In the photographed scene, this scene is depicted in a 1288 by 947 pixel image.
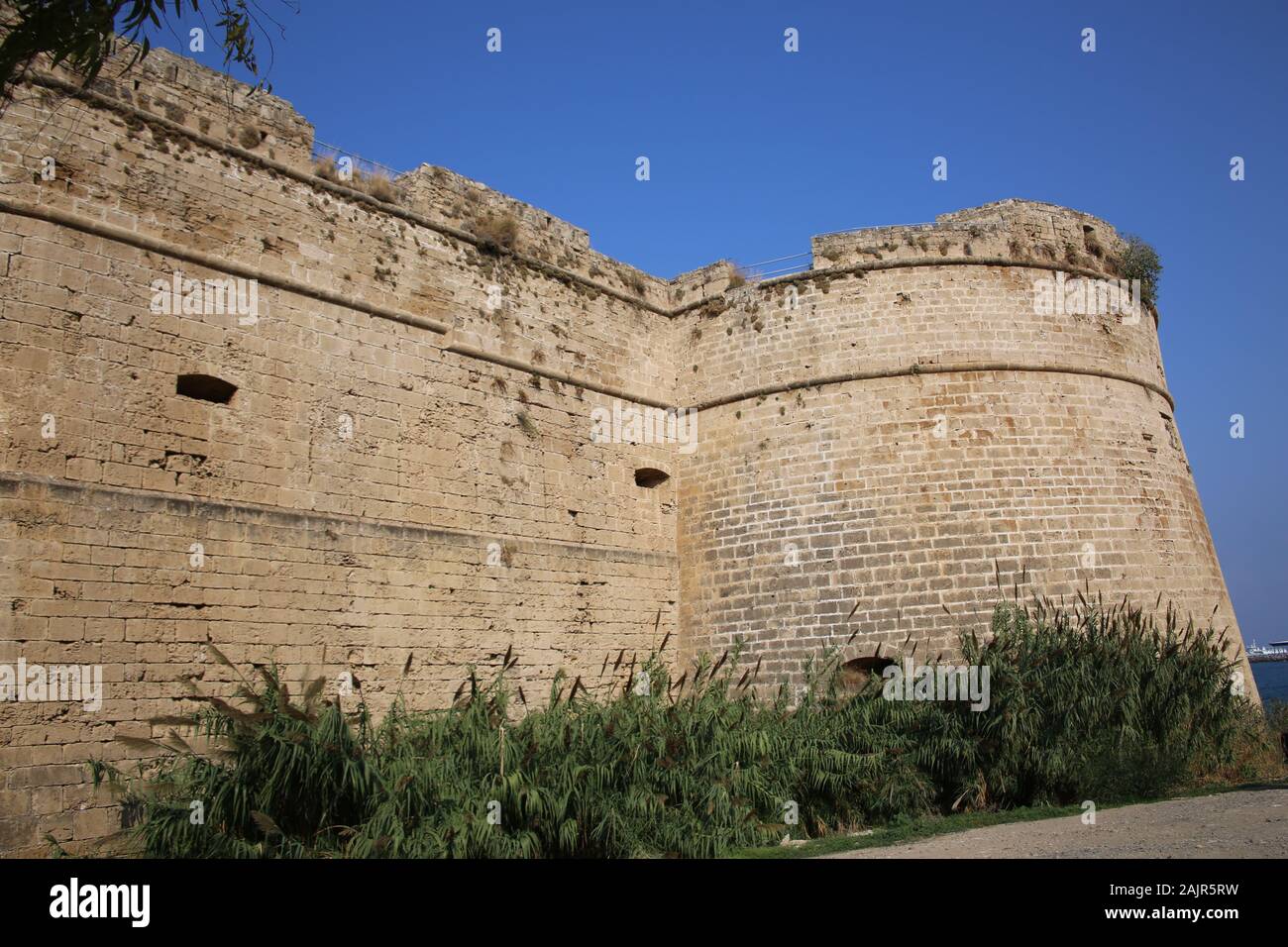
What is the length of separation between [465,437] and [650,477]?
2.98 metres

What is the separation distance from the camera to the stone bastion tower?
7637mm

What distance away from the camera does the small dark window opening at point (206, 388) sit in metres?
8.50

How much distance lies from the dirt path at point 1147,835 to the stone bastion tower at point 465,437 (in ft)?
10.9

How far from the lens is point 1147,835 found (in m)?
6.41

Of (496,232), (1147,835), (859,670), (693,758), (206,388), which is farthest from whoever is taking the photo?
Answer: (496,232)

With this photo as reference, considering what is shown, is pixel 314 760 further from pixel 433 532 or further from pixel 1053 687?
pixel 1053 687

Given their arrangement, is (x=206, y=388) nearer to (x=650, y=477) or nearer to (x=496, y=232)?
(x=496, y=232)

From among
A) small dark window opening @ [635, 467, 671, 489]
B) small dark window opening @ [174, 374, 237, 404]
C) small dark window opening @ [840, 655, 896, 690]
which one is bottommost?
small dark window opening @ [840, 655, 896, 690]

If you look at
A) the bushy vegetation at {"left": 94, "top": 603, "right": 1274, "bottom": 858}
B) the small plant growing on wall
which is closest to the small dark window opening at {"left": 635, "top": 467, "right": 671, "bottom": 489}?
the bushy vegetation at {"left": 94, "top": 603, "right": 1274, "bottom": 858}

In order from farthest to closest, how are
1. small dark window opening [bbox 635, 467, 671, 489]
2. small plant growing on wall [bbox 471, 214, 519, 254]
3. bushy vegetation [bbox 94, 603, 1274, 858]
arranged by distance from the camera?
small dark window opening [bbox 635, 467, 671, 489]
small plant growing on wall [bbox 471, 214, 519, 254]
bushy vegetation [bbox 94, 603, 1274, 858]

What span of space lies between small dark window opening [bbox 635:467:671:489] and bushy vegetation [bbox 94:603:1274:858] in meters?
2.65

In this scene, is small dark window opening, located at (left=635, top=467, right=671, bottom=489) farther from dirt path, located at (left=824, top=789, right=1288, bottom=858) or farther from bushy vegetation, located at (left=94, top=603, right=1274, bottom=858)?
dirt path, located at (left=824, top=789, right=1288, bottom=858)

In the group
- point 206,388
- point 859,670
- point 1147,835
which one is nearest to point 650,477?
point 859,670

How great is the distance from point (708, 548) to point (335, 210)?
5588 millimetres
